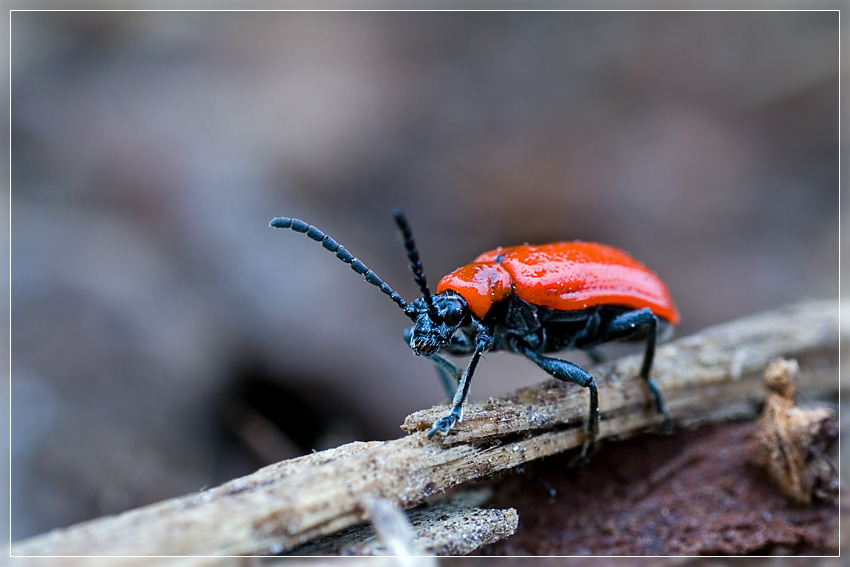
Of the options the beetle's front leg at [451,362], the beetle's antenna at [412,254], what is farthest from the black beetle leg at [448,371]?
the beetle's antenna at [412,254]

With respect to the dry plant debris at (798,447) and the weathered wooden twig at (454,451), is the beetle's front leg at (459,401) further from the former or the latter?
the dry plant debris at (798,447)

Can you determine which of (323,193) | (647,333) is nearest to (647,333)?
(647,333)

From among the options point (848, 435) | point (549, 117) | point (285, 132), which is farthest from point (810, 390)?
point (285, 132)

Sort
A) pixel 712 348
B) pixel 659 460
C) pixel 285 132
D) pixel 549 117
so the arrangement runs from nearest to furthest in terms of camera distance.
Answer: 1. pixel 659 460
2. pixel 712 348
3. pixel 285 132
4. pixel 549 117

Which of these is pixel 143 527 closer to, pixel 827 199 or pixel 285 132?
pixel 285 132

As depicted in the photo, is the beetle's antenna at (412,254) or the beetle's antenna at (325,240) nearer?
the beetle's antenna at (412,254)

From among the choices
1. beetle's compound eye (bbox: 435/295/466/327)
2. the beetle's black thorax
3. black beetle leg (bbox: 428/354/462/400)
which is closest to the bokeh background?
black beetle leg (bbox: 428/354/462/400)
